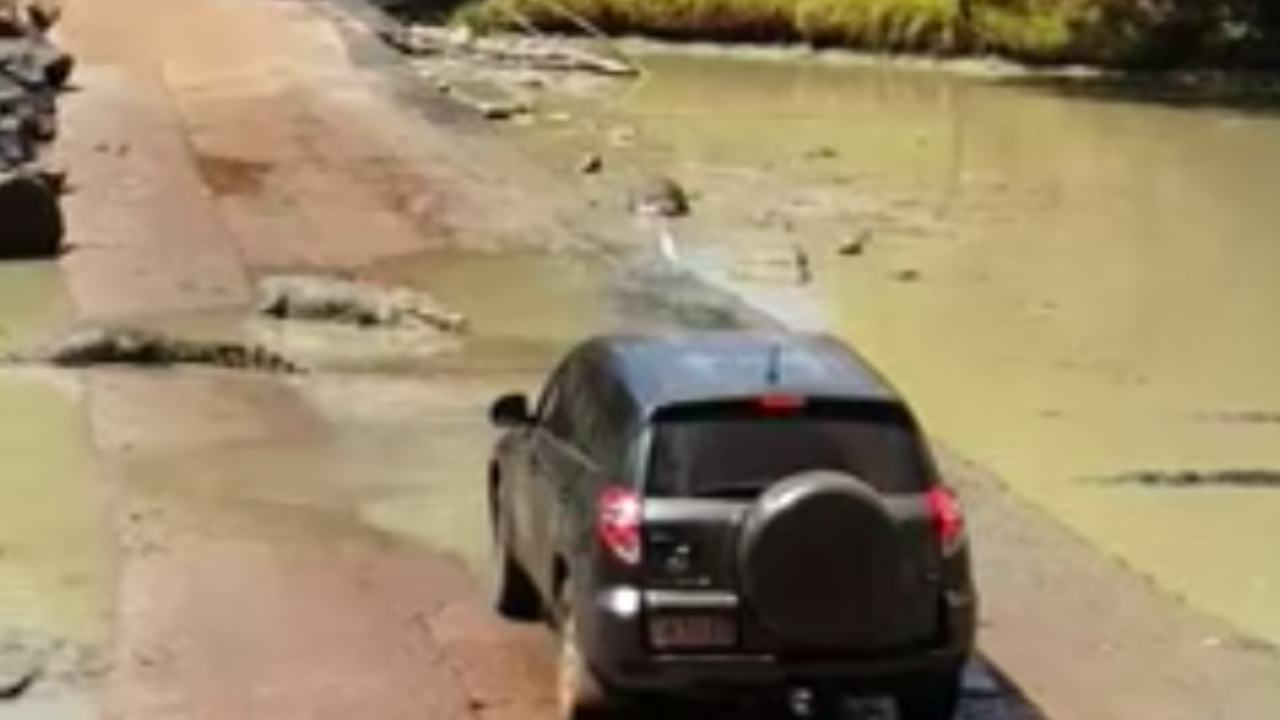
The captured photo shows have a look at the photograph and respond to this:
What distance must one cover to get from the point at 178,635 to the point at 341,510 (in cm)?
419

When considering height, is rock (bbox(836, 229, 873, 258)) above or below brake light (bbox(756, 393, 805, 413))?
below

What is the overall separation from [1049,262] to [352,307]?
11351 mm

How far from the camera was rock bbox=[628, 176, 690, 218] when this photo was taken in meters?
40.8

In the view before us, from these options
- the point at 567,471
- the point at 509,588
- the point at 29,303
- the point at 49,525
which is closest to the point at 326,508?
the point at 49,525

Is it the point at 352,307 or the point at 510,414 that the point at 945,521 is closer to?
the point at 510,414

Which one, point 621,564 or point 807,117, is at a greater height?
point 621,564

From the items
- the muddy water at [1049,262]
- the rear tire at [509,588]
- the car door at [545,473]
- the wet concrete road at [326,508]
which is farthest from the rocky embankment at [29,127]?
the car door at [545,473]

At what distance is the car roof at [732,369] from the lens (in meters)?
13.3

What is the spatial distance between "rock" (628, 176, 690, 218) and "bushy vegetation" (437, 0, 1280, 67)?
24408 mm

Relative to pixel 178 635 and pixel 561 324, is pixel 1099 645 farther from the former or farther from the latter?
pixel 561 324

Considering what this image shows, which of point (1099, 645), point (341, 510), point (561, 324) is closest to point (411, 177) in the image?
point (561, 324)

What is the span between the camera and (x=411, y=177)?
4200 centimetres

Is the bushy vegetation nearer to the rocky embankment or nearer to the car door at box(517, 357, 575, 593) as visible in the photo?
the rocky embankment

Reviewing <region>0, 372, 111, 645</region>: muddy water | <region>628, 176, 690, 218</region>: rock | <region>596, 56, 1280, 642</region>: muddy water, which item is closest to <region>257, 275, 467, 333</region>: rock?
<region>596, 56, 1280, 642</region>: muddy water
